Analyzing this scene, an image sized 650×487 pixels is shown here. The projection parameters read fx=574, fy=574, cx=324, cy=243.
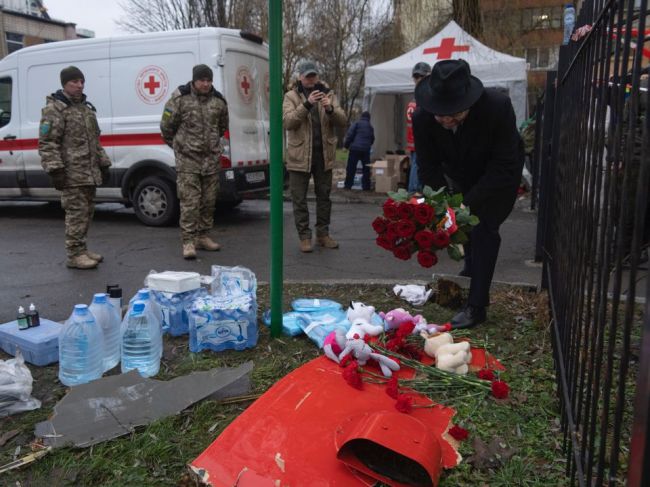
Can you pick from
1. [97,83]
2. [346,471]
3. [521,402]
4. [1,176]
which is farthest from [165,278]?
[1,176]

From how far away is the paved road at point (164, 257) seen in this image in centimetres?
517

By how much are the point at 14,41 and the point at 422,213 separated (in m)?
39.2

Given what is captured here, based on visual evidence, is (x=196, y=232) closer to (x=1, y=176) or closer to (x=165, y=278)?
(x=165, y=278)

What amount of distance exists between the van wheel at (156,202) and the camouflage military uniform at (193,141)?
1.93m

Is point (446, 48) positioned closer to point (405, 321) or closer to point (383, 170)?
point (383, 170)

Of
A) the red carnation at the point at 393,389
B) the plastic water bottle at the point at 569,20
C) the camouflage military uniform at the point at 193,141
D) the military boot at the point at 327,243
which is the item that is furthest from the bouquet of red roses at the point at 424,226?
the military boot at the point at 327,243

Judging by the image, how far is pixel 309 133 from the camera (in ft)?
19.9

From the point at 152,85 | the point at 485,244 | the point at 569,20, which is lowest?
the point at 485,244

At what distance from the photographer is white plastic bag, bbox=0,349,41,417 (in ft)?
8.82

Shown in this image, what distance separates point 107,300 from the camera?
11.0 ft

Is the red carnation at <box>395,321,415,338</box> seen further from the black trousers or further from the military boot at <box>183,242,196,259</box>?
the military boot at <box>183,242,196,259</box>

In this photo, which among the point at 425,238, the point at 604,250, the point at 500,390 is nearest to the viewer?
the point at 604,250

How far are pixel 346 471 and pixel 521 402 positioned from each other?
105 cm

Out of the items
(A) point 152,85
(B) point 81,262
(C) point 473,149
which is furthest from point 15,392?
(A) point 152,85
